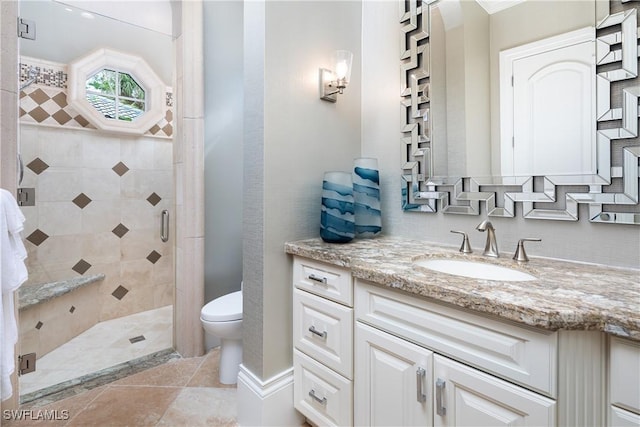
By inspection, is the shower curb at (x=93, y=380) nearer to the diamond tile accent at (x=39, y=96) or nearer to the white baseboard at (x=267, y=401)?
the white baseboard at (x=267, y=401)

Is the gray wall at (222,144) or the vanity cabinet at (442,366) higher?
the gray wall at (222,144)

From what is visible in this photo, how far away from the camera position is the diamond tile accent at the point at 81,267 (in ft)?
8.40

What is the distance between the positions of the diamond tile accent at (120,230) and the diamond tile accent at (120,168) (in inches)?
18.6

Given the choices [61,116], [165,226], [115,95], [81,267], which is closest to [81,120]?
[61,116]

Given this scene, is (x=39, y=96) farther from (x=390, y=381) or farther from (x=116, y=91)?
(x=390, y=381)

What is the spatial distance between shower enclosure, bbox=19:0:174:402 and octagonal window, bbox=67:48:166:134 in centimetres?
1

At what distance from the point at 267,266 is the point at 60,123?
2.35 meters

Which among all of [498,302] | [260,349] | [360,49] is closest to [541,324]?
[498,302]

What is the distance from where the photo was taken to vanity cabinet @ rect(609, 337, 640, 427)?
2.10 feet

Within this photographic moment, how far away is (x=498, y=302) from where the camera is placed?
74 cm

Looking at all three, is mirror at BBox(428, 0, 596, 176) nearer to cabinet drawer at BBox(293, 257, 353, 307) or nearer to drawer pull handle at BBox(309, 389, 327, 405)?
cabinet drawer at BBox(293, 257, 353, 307)

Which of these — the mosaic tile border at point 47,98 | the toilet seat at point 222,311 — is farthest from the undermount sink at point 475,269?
the mosaic tile border at point 47,98

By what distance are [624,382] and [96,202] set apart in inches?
130

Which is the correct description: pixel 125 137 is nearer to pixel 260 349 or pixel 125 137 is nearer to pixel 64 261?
pixel 64 261
